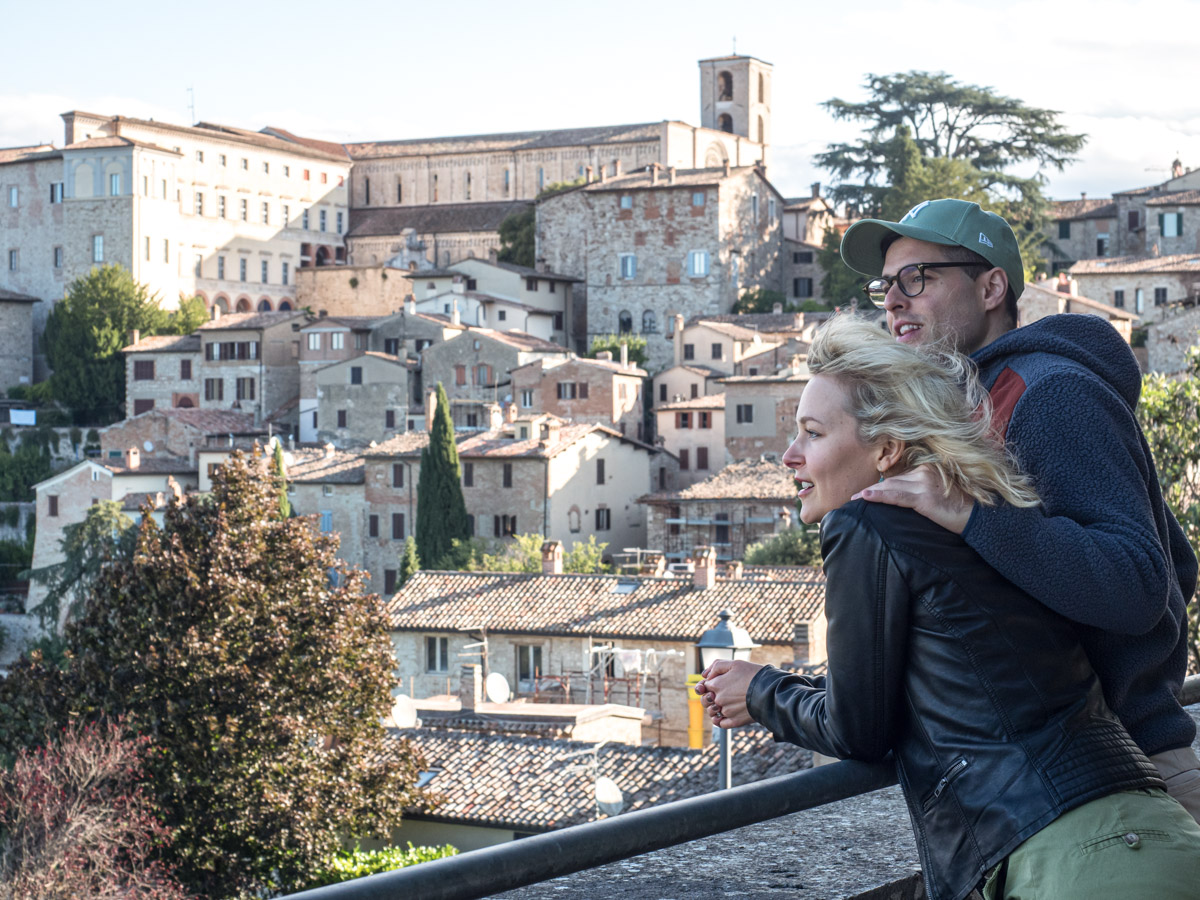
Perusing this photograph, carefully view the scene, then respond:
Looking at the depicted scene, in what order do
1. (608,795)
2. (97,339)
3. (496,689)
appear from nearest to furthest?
(608,795)
(496,689)
(97,339)

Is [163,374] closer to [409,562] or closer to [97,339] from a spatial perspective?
[97,339]

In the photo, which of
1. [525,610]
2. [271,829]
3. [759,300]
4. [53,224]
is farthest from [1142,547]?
[53,224]

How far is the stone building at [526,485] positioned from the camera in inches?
1521

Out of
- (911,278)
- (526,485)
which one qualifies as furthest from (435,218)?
(911,278)

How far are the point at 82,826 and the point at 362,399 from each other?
115 feet

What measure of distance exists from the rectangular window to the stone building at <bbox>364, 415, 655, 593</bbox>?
11.3m

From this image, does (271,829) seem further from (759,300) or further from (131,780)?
(759,300)

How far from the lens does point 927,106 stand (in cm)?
5519

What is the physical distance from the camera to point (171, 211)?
6744cm

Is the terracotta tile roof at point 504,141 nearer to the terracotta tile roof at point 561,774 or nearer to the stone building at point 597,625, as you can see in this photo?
the stone building at point 597,625

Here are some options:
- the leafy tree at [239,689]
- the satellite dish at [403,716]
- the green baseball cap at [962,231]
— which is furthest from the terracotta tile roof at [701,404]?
the green baseball cap at [962,231]

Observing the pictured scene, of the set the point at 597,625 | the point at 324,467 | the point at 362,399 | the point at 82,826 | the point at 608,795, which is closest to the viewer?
the point at 82,826

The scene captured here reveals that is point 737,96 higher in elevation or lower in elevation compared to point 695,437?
higher

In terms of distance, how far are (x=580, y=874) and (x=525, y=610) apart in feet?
79.6
